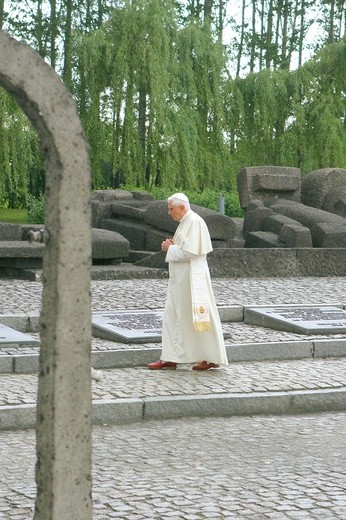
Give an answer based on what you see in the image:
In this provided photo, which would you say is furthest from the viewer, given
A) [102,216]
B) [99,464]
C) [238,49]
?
[238,49]

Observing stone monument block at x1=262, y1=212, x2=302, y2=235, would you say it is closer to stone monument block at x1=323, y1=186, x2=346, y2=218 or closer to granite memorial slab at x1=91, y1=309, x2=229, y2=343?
stone monument block at x1=323, y1=186, x2=346, y2=218

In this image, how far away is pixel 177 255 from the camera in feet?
32.8

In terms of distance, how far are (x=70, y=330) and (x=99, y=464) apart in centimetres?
301

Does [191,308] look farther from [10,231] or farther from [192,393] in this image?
[10,231]

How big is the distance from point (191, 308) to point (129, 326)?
181cm

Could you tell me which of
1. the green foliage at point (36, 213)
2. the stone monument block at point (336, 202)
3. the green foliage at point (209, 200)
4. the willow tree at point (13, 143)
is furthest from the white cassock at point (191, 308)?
the willow tree at point (13, 143)

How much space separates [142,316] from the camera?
12422 millimetres

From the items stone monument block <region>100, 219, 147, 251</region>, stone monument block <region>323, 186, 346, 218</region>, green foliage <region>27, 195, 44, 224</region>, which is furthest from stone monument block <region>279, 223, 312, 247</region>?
green foliage <region>27, 195, 44, 224</region>

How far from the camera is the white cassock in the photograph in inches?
388

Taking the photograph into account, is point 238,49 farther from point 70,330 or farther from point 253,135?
point 70,330

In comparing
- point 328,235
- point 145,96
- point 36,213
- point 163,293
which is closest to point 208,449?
point 163,293

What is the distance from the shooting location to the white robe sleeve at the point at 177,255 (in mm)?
9977

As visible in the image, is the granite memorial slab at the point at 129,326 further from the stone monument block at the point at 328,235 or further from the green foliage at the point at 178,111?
the green foliage at the point at 178,111

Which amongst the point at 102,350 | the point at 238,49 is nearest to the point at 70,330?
the point at 102,350
